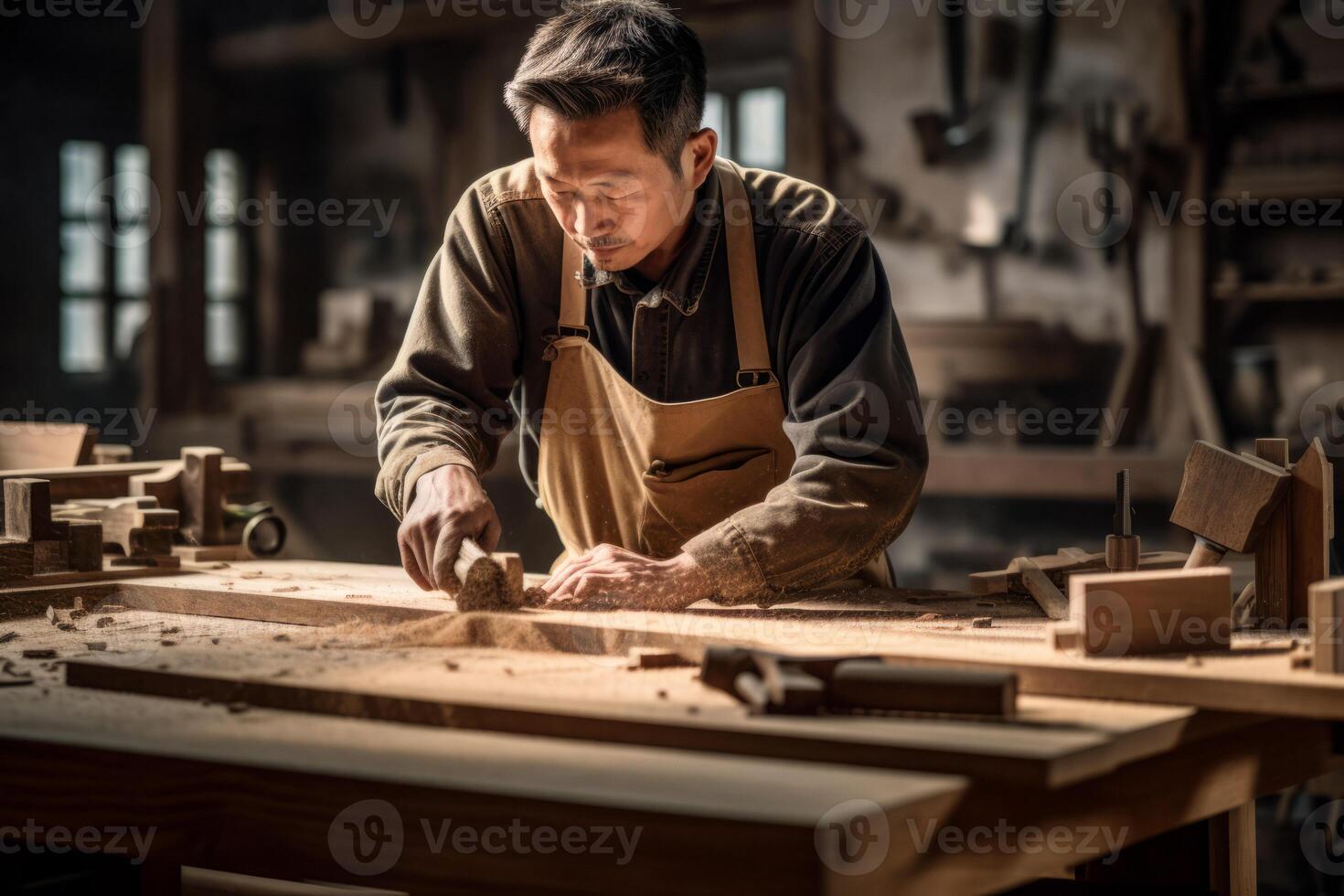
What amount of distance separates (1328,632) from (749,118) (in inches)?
236

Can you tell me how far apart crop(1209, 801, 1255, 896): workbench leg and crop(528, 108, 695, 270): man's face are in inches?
53.8

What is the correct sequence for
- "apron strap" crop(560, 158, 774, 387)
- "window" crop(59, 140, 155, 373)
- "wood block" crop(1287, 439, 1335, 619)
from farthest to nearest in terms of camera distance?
"window" crop(59, 140, 155, 373), "apron strap" crop(560, 158, 774, 387), "wood block" crop(1287, 439, 1335, 619)

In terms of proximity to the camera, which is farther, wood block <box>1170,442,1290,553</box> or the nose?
the nose

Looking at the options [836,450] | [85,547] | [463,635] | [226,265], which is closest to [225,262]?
[226,265]

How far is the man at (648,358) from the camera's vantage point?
2508 mm

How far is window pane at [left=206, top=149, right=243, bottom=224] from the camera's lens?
9.13 meters

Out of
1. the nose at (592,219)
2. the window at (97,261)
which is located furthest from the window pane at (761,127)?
the nose at (592,219)

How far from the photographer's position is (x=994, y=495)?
247 inches

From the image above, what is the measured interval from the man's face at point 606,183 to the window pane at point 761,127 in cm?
486

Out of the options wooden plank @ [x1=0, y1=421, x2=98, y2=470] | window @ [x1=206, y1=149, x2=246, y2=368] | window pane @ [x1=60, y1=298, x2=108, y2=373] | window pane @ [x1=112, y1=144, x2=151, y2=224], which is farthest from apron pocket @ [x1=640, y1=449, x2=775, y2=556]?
window pane @ [x1=60, y1=298, x2=108, y2=373]

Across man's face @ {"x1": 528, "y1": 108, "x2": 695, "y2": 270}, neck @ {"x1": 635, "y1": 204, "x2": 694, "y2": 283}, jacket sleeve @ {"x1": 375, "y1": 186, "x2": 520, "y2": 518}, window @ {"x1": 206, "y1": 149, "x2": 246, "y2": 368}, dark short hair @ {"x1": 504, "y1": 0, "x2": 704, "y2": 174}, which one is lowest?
jacket sleeve @ {"x1": 375, "y1": 186, "x2": 520, "y2": 518}

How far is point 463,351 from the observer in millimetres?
2840

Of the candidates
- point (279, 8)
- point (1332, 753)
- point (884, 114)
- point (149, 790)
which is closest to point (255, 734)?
point (149, 790)

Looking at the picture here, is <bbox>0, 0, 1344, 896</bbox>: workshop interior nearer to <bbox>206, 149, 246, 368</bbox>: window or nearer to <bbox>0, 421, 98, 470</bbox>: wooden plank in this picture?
<bbox>0, 421, 98, 470</bbox>: wooden plank
